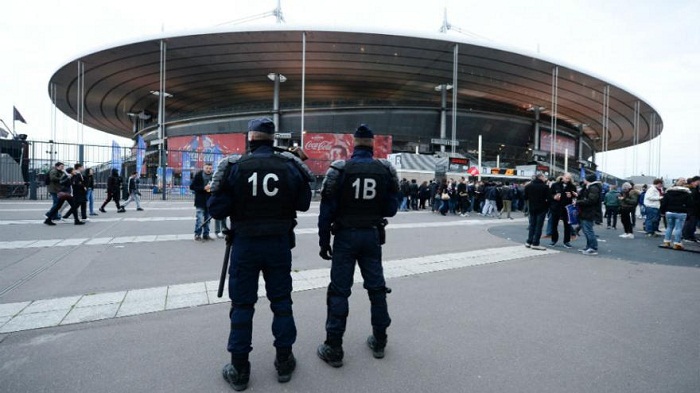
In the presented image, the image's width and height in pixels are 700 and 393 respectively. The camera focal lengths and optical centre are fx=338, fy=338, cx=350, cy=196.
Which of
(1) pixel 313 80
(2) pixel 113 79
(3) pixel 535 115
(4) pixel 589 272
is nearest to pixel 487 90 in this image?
(3) pixel 535 115

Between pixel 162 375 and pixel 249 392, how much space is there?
2.30 ft

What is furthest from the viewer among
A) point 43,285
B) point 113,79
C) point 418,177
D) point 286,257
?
point 113,79

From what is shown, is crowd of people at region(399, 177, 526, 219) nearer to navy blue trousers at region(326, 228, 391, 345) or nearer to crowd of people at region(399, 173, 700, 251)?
crowd of people at region(399, 173, 700, 251)

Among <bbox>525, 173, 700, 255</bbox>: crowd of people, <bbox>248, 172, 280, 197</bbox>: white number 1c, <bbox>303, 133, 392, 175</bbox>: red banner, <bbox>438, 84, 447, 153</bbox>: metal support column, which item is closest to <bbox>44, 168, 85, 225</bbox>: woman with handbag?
<bbox>248, 172, 280, 197</bbox>: white number 1c

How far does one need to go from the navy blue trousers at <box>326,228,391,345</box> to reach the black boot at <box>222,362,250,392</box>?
0.69 metres

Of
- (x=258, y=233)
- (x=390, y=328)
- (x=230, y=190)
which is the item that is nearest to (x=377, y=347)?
(x=390, y=328)

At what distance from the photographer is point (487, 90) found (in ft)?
128

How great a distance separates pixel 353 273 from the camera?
2828mm

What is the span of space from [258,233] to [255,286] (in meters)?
0.40

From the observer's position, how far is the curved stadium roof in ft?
96.5

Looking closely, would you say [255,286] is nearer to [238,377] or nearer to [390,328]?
[238,377]

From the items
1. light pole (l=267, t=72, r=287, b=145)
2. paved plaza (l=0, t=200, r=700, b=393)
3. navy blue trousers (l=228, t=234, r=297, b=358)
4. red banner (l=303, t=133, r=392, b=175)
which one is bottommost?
paved plaza (l=0, t=200, r=700, b=393)

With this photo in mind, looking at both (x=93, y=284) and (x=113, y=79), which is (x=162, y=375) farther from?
(x=113, y=79)

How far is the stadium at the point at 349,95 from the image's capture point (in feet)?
96.9
